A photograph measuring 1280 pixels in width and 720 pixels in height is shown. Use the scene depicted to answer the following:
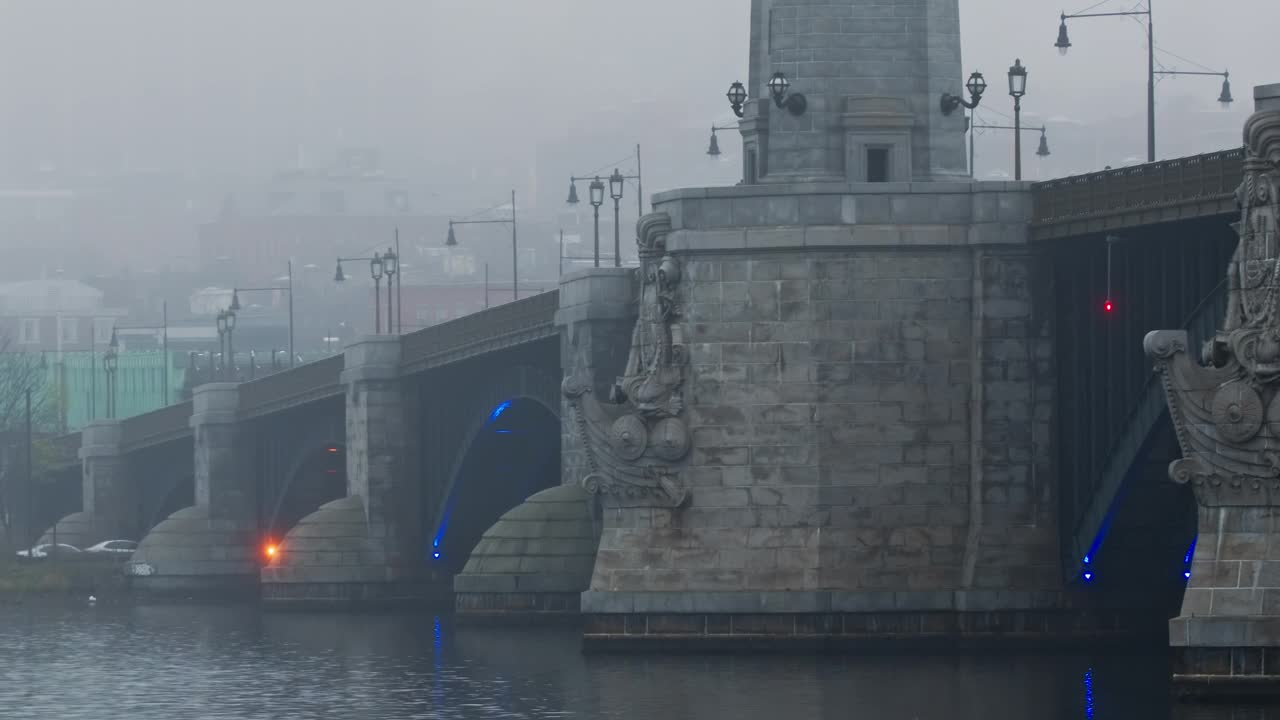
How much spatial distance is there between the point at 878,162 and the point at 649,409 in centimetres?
863

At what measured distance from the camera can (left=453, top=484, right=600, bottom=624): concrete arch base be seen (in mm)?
89125

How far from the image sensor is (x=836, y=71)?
7588 cm

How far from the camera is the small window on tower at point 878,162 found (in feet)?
248

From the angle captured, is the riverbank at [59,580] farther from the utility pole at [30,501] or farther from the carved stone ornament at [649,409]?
the carved stone ornament at [649,409]

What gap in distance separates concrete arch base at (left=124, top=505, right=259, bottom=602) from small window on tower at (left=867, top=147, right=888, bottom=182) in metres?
59.6

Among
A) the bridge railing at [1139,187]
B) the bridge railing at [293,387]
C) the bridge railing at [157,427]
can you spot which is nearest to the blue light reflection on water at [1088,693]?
the bridge railing at [1139,187]

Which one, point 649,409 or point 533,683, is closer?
point 533,683

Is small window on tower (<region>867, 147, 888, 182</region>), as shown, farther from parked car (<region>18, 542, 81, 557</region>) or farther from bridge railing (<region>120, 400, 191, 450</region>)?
parked car (<region>18, 542, 81, 557</region>)

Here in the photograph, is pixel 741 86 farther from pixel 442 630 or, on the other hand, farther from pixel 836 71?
pixel 442 630

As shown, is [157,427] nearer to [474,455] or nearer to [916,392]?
[474,455]

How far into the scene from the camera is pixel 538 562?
90.0m

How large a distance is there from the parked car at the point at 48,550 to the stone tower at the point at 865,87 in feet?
252

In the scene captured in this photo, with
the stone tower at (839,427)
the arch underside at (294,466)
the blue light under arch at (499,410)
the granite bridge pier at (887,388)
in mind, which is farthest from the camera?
the arch underside at (294,466)

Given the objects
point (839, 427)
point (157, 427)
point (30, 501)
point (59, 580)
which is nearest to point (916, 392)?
point (839, 427)
